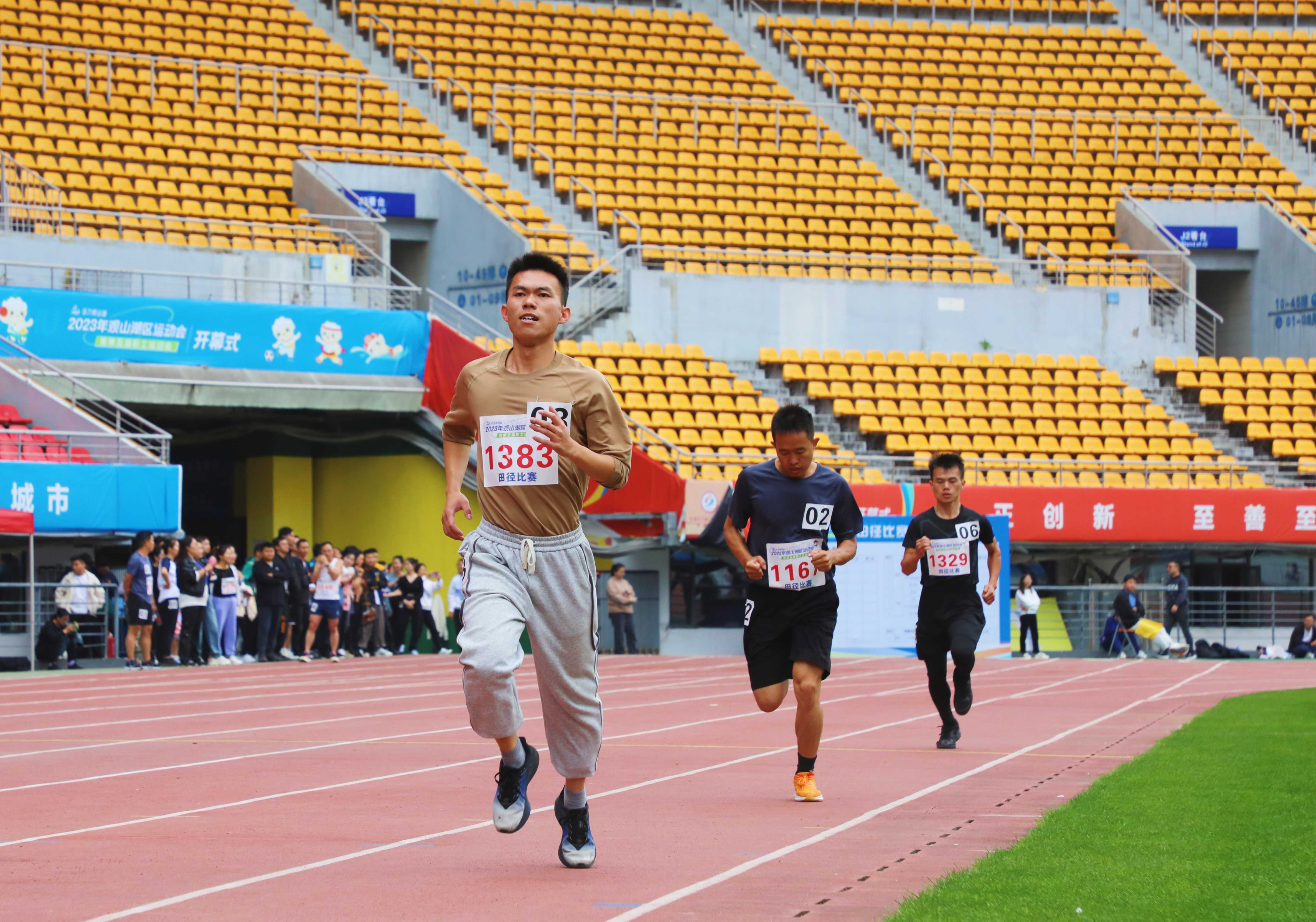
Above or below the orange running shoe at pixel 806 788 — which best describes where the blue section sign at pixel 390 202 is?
above

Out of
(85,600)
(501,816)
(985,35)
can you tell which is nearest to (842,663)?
(85,600)

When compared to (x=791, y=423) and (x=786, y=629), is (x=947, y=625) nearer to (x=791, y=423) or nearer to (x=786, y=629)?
(x=786, y=629)

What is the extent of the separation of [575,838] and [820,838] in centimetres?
141

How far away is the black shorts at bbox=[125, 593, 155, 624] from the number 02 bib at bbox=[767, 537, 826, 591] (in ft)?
48.6

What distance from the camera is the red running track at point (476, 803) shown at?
20.1ft

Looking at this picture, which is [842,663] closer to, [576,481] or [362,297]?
[362,297]

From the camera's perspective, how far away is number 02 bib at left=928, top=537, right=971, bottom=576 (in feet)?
40.0

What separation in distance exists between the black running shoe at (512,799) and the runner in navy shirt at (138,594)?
1648 cm

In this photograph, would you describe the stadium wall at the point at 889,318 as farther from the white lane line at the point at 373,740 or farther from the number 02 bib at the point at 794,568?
the number 02 bib at the point at 794,568

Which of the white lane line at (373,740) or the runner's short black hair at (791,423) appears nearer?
the runner's short black hair at (791,423)

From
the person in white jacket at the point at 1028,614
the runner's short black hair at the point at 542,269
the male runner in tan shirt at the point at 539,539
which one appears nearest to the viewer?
the male runner in tan shirt at the point at 539,539

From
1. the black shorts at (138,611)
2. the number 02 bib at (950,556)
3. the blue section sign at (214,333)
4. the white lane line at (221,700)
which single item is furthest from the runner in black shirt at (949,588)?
the blue section sign at (214,333)

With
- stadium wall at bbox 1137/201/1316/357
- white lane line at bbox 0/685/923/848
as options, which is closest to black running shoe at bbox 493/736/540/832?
white lane line at bbox 0/685/923/848

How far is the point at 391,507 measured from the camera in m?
30.2
